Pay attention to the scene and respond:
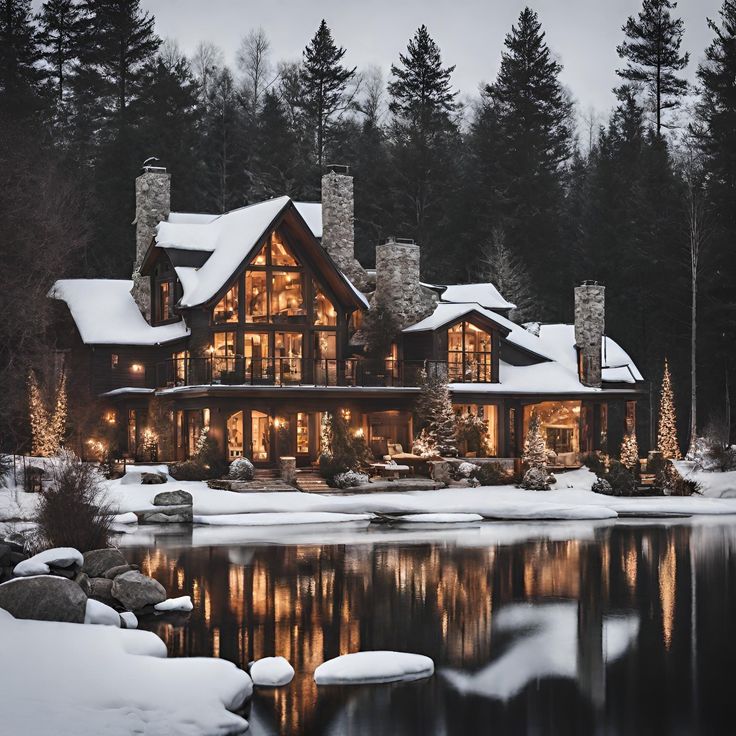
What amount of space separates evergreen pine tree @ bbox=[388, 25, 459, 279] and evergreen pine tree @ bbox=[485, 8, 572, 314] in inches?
112

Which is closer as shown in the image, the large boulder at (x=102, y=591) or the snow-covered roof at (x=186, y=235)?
the large boulder at (x=102, y=591)

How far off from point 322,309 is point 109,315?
8707 mm

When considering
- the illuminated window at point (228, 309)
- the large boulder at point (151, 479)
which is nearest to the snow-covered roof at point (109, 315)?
the illuminated window at point (228, 309)

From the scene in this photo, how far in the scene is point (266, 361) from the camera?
125ft

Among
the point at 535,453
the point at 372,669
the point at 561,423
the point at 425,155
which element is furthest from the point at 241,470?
the point at 425,155

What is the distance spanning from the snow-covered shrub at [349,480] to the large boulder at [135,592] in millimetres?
17114

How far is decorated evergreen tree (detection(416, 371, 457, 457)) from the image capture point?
123ft

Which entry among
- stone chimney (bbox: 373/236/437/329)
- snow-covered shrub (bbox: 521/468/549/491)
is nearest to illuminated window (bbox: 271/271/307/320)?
stone chimney (bbox: 373/236/437/329)

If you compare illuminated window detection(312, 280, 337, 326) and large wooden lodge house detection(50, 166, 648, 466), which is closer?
large wooden lodge house detection(50, 166, 648, 466)

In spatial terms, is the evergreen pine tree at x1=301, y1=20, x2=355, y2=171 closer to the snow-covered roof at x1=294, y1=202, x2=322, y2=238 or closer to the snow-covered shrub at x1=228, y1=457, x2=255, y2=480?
the snow-covered roof at x1=294, y1=202, x2=322, y2=238

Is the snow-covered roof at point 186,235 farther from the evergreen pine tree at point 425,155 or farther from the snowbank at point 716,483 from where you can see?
the snowbank at point 716,483

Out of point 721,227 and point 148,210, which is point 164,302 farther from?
point 721,227

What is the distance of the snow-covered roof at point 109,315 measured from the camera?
1607 inches

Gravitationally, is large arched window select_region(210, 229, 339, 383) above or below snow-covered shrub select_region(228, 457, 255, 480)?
above
